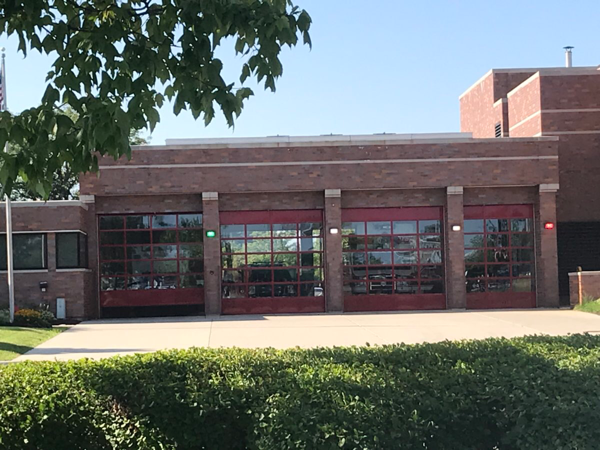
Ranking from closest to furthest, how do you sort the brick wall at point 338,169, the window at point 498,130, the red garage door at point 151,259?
the brick wall at point 338,169
the red garage door at point 151,259
the window at point 498,130

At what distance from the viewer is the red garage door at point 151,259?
26234 mm

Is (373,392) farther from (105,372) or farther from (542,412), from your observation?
(105,372)

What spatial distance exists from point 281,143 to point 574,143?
1180 cm

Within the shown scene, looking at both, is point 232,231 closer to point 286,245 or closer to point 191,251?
point 191,251

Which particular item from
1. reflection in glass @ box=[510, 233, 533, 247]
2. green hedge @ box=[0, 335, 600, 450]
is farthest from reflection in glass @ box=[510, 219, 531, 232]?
green hedge @ box=[0, 335, 600, 450]

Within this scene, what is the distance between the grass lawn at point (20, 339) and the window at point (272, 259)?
6567 millimetres

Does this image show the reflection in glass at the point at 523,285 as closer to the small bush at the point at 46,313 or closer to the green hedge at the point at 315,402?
the small bush at the point at 46,313

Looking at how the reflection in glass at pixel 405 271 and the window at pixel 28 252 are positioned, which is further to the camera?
the reflection in glass at pixel 405 271

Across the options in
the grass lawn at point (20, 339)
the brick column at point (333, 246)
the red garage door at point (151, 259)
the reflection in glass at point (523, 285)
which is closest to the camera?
the grass lawn at point (20, 339)

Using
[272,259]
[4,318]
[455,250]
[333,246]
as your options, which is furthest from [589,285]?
[4,318]

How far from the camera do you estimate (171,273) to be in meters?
26.4

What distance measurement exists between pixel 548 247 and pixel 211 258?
11.8 m

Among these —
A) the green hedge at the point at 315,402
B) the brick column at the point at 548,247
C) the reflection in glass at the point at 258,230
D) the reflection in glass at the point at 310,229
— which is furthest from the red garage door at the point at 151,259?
the green hedge at the point at 315,402

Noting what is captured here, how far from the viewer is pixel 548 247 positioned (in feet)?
87.0
